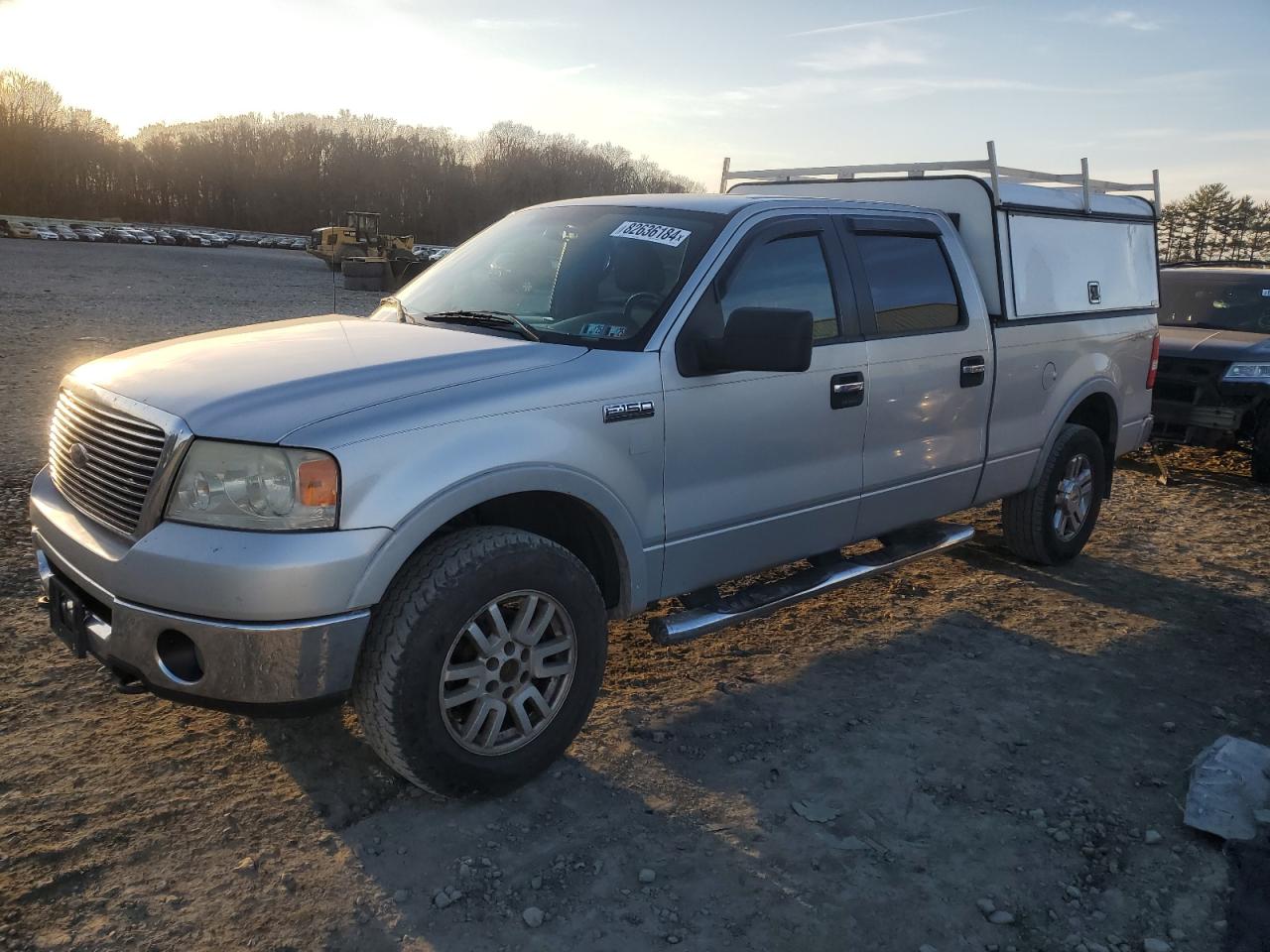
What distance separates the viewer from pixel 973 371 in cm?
477

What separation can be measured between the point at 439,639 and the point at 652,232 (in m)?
1.88

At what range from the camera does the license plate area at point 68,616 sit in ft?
9.61

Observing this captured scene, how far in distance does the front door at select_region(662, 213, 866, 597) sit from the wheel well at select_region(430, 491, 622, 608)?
0.22 meters

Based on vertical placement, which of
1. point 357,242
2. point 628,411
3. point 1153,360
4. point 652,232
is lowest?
point 628,411

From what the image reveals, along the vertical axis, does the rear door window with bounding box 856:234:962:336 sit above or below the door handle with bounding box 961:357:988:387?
above

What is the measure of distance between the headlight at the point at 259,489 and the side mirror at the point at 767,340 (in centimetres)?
141

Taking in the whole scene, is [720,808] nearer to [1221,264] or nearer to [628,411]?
[628,411]

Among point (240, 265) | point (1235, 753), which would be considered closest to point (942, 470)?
point (1235, 753)

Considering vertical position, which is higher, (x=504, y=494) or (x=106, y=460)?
(x=106, y=460)

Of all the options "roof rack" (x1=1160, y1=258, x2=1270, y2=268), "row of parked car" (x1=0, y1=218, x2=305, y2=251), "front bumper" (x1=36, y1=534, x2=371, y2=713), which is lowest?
"front bumper" (x1=36, y1=534, x2=371, y2=713)

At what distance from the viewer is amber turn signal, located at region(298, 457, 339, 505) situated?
8.71 feet

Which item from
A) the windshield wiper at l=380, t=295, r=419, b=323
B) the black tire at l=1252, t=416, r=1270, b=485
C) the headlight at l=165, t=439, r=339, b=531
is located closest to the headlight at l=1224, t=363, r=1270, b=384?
the black tire at l=1252, t=416, r=1270, b=485

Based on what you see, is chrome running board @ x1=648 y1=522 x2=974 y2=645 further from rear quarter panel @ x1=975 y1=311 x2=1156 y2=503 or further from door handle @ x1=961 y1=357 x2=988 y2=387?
door handle @ x1=961 y1=357 x2=988 y2=387

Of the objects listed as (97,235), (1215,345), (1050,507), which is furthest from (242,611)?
(97,235)
